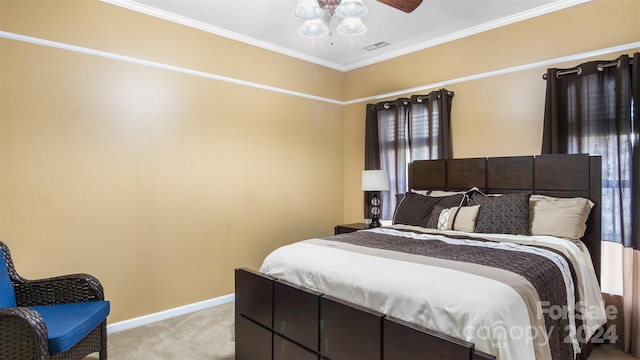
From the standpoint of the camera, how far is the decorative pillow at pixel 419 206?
334 centimetres

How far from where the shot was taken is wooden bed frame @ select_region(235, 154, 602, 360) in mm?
1577

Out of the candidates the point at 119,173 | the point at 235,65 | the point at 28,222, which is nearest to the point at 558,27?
the point at 235,65

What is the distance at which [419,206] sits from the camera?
11.4 ft

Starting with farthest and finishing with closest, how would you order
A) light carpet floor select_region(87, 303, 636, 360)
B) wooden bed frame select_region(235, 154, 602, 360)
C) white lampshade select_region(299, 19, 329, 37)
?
white lampshade select_region(299, 19, 329, 37) < light carpet floor select_region(87, 303, 636, 360) < wooden bed frame select_region(235, 154, 602, 360)

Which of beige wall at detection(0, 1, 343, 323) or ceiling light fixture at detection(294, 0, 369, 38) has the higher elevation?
ceiling light fixture at detection(294, 0, 369, 38)

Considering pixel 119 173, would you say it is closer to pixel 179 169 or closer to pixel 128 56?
pixel 179 169

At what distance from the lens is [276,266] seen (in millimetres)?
2373

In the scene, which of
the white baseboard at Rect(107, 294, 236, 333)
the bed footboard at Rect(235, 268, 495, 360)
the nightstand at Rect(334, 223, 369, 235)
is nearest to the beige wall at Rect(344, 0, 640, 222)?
the nightstand at Rect(334, 223, 369, 235)

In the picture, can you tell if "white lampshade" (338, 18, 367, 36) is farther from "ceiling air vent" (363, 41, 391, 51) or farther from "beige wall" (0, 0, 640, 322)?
"beige wall" (0, 0, 640, 322)

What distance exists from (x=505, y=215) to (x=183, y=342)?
278 cm

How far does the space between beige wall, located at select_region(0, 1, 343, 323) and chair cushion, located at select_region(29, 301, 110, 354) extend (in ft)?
2.29

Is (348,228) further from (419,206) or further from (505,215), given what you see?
(505,215)

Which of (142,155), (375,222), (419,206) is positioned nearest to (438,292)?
(419,206)

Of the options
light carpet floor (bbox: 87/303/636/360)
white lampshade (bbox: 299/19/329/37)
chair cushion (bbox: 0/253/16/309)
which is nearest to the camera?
chair cushion (bbox: 0/253/16/309)
